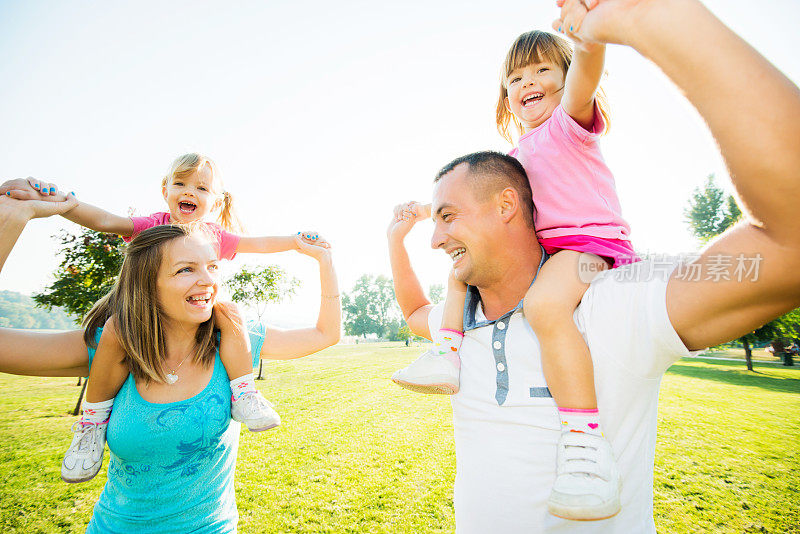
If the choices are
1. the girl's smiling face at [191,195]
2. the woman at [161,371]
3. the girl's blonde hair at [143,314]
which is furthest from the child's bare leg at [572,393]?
the girl's smiling face at [191,195]

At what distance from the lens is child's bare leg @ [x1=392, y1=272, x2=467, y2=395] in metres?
1.82

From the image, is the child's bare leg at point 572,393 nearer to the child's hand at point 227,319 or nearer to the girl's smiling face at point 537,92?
the girl's smiling face at point 537,92

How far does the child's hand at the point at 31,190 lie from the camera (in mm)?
1796

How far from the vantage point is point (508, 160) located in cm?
209

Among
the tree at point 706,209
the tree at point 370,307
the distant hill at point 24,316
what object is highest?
the tree at point 706,209

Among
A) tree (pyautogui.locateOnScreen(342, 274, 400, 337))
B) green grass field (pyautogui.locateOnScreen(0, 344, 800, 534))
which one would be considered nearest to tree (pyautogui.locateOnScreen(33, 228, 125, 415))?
green grass field (pyautogui.locateOnScreen(0, 344, 800, 534))

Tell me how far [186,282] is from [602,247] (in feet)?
7.40

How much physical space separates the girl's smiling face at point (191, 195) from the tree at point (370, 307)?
85594 mm

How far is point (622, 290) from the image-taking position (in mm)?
1503

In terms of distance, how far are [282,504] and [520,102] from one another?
20.4ft

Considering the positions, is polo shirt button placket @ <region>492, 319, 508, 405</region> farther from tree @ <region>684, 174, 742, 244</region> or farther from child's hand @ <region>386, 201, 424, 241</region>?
tree @ <region>684, 174, 742, 244</region>

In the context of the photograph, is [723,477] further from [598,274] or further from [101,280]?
[101,280]

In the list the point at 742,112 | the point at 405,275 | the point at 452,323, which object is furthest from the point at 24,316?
the point at 742,112

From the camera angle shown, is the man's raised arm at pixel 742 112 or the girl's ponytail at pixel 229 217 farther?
the girl's ponytail at pixel 229 217
